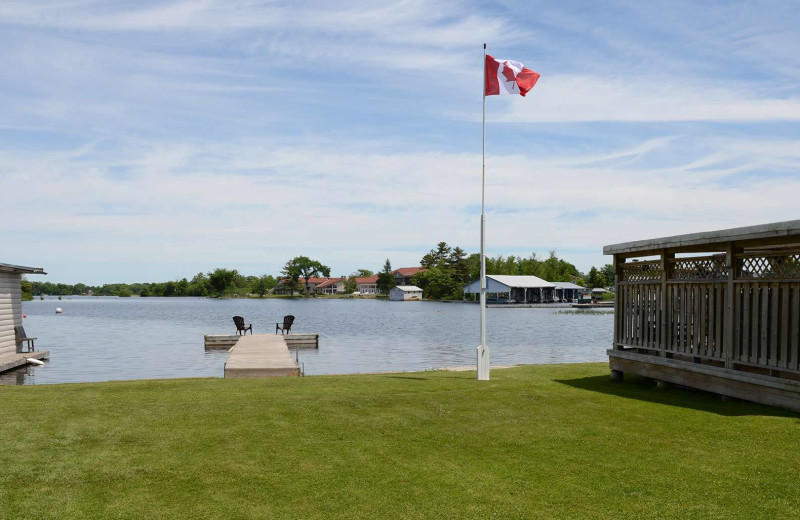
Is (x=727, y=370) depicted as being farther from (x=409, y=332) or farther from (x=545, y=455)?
(x=409, y=332)

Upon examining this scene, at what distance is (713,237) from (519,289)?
106632mm

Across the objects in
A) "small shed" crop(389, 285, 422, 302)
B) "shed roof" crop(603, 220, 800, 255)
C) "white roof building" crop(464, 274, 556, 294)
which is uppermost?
"shed roof" crop(603, 220, 800, 255)

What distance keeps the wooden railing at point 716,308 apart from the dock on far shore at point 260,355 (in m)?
9.13

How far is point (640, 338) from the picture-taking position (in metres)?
12.9

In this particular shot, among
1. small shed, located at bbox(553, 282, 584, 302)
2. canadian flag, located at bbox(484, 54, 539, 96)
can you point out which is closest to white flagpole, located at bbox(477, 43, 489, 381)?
canadian flag, located at bbox(484, 54, 539, 96)

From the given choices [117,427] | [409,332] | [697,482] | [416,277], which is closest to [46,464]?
[117,427]

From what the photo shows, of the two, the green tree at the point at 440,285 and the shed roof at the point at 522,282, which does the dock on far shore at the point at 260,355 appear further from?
the green tree at the point at 440,285

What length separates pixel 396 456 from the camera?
7492 millimetres

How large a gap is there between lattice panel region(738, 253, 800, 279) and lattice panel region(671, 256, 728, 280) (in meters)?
0.36

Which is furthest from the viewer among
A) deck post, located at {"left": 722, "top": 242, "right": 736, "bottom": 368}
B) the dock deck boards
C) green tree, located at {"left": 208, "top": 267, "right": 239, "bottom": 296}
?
green tree, located at {"left": 208, "top": 267, "right": 239, "bottom": 296}

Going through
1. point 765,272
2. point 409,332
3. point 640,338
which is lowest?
point 409,332

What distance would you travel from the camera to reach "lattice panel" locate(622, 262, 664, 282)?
12.5 m

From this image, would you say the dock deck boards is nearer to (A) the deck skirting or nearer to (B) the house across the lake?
(A) the deck skirting

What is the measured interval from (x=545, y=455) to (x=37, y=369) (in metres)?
22.0
